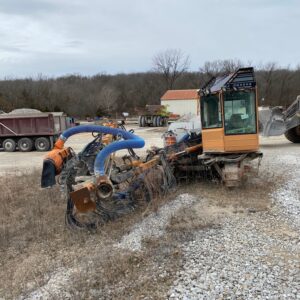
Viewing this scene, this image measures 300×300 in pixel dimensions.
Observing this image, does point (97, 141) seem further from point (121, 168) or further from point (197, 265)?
point (197, 265)

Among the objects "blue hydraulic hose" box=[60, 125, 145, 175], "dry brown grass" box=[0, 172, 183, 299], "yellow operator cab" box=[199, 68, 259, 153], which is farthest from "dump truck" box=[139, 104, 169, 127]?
"blue hydraulic hose" box=[60, 125, 145, 175]

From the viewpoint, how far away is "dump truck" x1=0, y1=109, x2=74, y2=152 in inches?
921

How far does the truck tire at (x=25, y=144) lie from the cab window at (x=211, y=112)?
52.9 feet

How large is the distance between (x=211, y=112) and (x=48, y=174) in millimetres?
3755

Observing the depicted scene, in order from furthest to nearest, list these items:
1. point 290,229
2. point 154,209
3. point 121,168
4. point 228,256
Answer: point 121,168 < point 154,209 < point 290,229 < point 228,256

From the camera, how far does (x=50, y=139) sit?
77.8 ft

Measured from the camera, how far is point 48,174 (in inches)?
321

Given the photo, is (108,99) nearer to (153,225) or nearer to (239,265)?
(153,225)

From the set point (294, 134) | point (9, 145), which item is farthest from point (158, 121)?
point (294, 134)

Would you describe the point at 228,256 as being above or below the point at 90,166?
below

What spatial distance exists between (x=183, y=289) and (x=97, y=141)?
5266mm

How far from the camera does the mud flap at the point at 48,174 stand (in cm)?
807

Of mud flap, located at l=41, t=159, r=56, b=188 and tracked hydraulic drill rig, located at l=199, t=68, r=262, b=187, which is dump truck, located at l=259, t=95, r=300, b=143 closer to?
tracked hydraulic drill rig, located at l=199, t=68, r=262, b=187

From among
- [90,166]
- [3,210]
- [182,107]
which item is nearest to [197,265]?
[90,166]
